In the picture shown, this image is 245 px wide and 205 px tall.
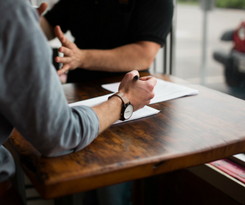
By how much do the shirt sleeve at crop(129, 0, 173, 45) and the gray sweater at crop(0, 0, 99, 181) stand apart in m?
0.94

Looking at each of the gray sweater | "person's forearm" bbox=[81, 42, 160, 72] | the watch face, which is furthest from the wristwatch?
"person's forearm" bbox=[81, 42, 160, 72]

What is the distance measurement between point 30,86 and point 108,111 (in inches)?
10.1

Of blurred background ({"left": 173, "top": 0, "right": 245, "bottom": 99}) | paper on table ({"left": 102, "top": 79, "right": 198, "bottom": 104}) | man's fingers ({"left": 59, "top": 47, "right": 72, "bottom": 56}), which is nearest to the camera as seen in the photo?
paper on table ({"left": 102, "top": 79, "right": 198, "bottom": 104})

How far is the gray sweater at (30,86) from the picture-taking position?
708mm

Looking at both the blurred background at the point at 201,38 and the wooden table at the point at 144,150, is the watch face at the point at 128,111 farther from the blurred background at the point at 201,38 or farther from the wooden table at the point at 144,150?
the blurred background at the point at 201,38

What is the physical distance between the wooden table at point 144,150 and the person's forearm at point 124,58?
1.67ft

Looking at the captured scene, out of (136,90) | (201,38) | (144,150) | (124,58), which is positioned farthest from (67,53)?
(201,38)

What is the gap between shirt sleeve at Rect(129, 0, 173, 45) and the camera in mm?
1654

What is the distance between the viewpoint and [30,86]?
2.41 ft

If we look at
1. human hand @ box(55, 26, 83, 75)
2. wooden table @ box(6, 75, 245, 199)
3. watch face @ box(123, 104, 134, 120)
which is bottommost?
wooden table @ box(6, 75, 245, 199)

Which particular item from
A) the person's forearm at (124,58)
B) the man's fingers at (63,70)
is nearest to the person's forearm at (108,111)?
the man's fingers at (63,70)

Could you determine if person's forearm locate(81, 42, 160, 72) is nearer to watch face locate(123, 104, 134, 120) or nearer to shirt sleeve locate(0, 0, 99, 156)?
watch face locate(123, 104, 134, 120)

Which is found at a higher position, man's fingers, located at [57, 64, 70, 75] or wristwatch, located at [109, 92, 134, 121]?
man's fingers, located at [57, 64, 70, 75]

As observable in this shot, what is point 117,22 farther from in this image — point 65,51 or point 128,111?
point 128,111
